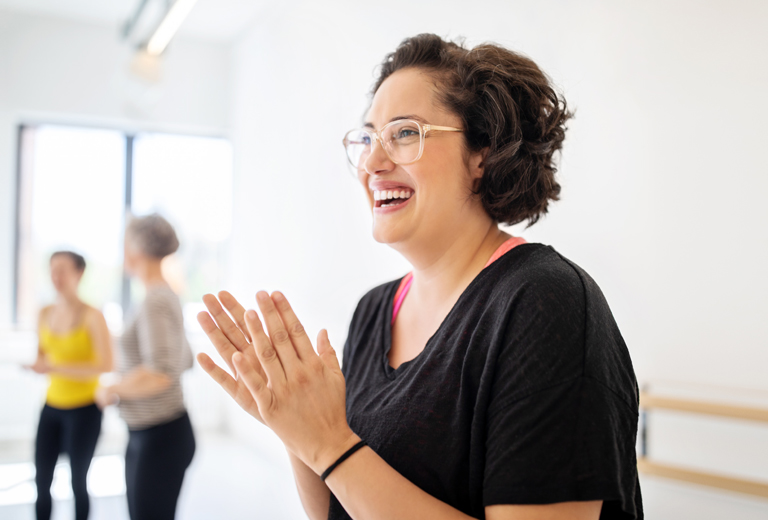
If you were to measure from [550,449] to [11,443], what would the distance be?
540 cm

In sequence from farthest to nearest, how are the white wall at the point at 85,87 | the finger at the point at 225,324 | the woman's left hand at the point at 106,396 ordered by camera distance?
the white wall at the point at 85,87
the woman's left hand at the point at 106,396
the finger at the point at 225,324

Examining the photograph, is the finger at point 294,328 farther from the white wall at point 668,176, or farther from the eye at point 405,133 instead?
the white wall at point 668,176

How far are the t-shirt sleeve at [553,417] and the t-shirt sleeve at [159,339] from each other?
192 centimetres

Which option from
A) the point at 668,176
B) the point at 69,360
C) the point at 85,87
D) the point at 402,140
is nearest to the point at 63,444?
the point at 69,360

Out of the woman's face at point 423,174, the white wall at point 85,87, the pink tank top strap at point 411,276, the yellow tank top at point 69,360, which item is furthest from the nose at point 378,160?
the white wall at point 85,87

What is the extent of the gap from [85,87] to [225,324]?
521 cm

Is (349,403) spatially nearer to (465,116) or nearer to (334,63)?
(465,116)

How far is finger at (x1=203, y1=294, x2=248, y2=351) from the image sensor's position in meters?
1.02

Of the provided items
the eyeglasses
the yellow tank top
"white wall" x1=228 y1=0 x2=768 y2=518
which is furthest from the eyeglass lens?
the yellow tank top

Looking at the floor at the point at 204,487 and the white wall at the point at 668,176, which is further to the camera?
the floor at the point at 204,487

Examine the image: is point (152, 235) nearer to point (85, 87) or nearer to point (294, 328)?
point (294, 328)

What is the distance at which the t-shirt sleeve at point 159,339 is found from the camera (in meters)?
2.47

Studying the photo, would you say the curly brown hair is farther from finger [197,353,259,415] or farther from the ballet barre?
the ballet barre

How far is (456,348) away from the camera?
97 centimetres
